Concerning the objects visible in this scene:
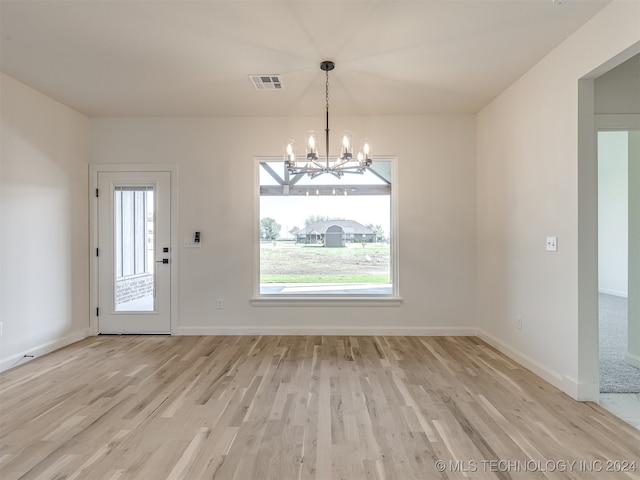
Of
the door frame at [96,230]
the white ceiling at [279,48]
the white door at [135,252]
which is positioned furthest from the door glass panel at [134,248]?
the white ceiling at [279,48]

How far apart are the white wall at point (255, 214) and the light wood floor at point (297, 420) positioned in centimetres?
81

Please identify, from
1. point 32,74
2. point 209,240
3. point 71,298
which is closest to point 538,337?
point 209,240

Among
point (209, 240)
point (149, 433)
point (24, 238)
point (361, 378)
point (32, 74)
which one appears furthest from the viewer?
point (209, 240)

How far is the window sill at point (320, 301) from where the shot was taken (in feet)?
13.8

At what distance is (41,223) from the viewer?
3.54 metres

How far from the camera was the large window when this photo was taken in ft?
14.4

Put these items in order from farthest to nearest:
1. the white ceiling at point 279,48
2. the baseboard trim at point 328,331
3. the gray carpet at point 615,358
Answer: the baseboard trim at point 328,331
the gray carpet at point 615,358
the white ceiling at point 279,48

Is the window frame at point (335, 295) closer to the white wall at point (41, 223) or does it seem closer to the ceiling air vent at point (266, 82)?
the ceiling air vent at point (266, 82)

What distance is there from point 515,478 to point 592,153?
2.38 metres

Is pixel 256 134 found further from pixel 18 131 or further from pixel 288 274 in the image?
pixel 18 131

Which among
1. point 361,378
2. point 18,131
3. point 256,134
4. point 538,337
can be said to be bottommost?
point 361,378

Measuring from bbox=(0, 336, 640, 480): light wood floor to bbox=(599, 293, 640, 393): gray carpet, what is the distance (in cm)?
59

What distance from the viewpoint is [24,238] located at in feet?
11.0

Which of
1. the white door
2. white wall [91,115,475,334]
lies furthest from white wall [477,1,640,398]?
the white door
